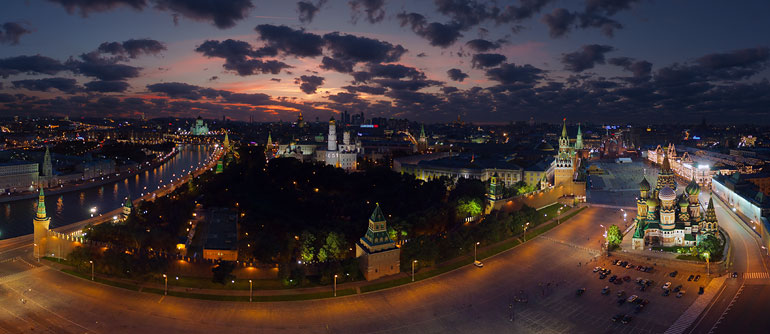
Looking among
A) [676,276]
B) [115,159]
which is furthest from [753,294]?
[115,159]

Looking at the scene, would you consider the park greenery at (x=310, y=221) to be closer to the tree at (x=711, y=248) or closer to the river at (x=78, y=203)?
the river at (x=78, y=203)

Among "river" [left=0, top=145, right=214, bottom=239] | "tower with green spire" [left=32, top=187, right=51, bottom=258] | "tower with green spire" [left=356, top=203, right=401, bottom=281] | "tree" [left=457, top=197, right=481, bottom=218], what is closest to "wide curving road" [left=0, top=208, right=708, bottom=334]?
"tower with green spire" [left=32, top=187, right=51, bottom=258]

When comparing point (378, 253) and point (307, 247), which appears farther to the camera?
point (307, 247)

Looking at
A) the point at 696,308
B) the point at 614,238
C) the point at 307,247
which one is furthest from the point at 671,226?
the point at 307,247

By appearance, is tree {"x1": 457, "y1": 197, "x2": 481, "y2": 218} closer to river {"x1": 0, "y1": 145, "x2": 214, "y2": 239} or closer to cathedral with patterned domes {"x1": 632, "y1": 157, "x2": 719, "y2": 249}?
cathedral with patterned domes {"x1": 632, "y1": 157, "x2": 719, "y2": 249}

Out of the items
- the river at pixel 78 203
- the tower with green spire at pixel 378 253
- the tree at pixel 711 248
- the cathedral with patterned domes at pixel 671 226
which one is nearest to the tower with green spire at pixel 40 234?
the river at pixel 78 203

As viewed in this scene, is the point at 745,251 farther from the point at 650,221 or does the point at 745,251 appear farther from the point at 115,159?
the point at 115,159

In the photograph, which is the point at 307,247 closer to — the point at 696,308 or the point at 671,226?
the point at 696,308

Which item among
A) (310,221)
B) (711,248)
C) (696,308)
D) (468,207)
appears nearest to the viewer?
(696,308)
